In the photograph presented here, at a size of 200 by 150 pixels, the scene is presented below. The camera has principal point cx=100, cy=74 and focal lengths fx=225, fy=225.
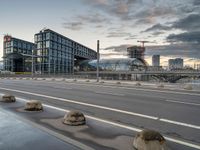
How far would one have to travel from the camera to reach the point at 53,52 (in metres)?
91.7

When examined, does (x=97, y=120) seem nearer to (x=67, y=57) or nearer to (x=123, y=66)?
(x=123, y=66)

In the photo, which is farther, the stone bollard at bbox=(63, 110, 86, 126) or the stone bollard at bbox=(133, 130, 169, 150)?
the stone bollard at bbox=(63, 110, 86, 126)

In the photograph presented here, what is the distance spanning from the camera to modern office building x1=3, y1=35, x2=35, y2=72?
301 ft

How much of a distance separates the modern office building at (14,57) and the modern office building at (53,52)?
209 inches

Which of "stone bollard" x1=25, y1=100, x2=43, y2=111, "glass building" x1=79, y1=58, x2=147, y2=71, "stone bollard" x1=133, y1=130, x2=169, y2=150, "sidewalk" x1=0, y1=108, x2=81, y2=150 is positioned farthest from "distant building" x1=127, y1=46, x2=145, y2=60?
"stone bollard" x1=133, y1=130, x2=169, y2=150

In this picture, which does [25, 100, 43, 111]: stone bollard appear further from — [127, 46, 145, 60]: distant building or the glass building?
[127, 46, 145, 60]: distant building

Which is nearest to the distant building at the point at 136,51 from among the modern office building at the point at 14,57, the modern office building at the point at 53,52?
the modern office building at the point at 53,52

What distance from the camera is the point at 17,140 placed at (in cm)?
540

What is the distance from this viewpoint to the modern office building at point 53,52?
8931 cm

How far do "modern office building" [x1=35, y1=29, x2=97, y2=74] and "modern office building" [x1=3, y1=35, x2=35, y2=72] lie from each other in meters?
5.31

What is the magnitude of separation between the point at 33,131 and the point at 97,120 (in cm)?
245

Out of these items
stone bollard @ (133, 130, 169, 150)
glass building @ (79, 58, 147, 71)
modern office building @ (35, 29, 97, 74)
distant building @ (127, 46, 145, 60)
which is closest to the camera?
stone bollard @ (133, 130, 169, 150)

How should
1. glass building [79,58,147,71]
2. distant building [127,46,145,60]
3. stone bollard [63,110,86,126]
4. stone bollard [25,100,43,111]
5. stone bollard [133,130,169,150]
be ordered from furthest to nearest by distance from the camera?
distant building [127,46,145,60] → glass building [79,58,147,71] → stone bollard [25,100,43,111] → stone bollard [63,110,86,126] → stone bollard [133,130,169,150]

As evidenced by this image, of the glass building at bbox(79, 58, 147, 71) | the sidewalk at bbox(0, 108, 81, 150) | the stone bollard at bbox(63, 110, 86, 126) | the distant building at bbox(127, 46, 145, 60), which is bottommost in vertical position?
the sidewalk at bbox(0, 108, 81, 150)
